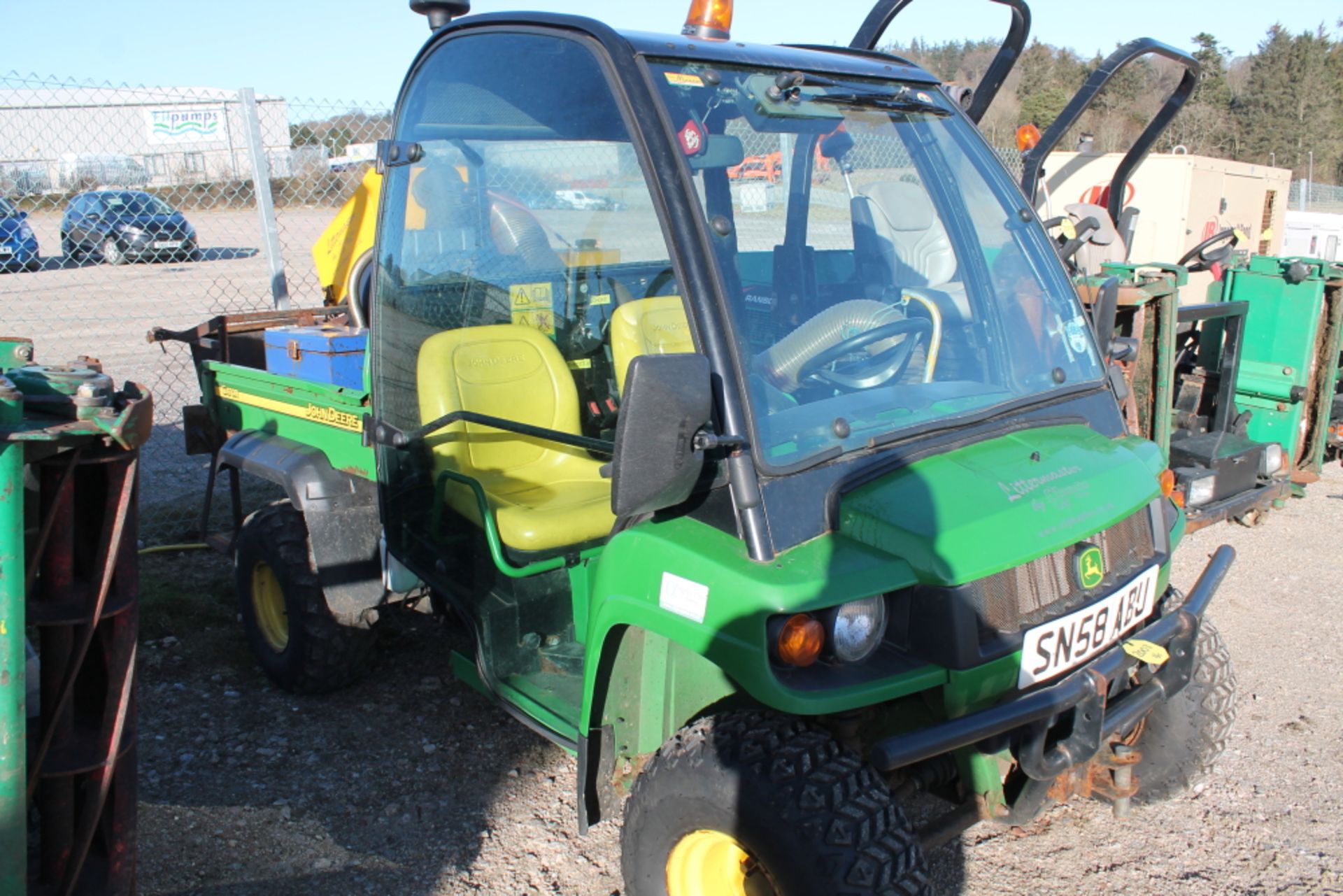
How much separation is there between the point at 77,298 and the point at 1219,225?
47.0 ft

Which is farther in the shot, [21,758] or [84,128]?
[84,128]

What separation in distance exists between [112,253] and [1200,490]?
931cm

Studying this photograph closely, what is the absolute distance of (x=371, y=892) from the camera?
271cm

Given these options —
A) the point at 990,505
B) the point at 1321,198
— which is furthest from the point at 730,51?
the point at 1321,198

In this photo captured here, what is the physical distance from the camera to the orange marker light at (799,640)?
1973 millimetres

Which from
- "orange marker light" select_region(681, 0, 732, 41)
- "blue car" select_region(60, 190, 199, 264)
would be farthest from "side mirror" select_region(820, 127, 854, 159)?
"blue car" select_region(60, 190, 199, 264)

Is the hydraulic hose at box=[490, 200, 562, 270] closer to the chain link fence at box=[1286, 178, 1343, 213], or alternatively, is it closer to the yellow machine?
the yellow machine

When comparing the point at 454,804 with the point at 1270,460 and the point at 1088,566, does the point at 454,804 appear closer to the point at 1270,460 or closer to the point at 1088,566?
the point at 1088,566

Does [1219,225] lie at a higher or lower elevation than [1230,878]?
higher

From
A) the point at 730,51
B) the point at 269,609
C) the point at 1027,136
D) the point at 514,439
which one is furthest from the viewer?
the point at 1027,136

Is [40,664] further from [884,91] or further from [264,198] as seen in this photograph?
[264,198]

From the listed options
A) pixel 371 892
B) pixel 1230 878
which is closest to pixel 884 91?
pixel 1230 878

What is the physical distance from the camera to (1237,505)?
526cm

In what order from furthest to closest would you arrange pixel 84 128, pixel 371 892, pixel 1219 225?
pixel 1219 225 < pixel 84 128 < pixel 371 892
